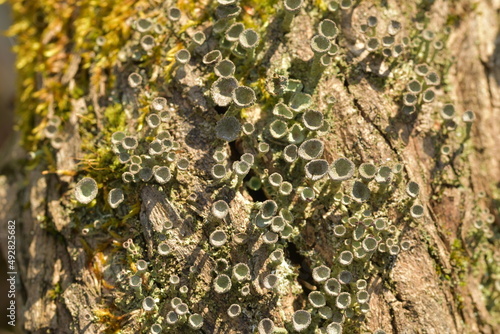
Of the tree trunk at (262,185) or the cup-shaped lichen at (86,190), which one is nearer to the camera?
the tree trunk at (262,185)

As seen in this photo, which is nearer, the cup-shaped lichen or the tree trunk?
the tree trunk

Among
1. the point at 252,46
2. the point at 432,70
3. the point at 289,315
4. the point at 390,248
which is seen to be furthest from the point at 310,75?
the point at 289,315

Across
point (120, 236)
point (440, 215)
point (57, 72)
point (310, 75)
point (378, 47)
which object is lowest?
point (120, 236)

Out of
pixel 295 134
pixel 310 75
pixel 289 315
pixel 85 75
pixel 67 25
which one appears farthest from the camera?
pixel 67 25

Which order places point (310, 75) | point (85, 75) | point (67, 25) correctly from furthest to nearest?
1. point (67, 25)
2. point (85, 75)
3. point (310, 75)

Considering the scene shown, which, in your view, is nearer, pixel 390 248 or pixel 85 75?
pixel 390 248

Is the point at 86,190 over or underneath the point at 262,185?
underneath

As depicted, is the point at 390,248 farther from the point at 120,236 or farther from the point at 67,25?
the point at 67,25

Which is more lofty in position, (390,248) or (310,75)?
(310,75)
